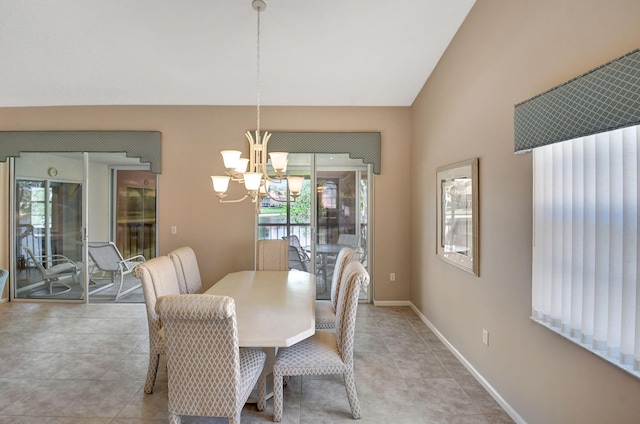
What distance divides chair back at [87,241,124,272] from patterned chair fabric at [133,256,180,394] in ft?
9.75

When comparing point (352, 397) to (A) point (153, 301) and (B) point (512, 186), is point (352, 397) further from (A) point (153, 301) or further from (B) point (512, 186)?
(B) point (512, 186)

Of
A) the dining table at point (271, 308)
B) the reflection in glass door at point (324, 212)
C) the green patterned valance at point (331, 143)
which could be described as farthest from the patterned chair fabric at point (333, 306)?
the green patterned valance at point (331, 143)

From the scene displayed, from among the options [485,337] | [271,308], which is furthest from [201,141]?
[485,337]

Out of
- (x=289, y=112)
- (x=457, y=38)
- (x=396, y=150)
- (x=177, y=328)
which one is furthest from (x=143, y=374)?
(x=457, y=38)

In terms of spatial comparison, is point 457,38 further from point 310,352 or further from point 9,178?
point 9,178

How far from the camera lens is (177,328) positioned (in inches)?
63.7

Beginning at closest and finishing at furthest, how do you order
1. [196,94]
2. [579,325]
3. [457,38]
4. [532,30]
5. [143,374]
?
1. [579,325]
2. [532,30]
3. [143,374]
4. [457,38]
5. [196,94]

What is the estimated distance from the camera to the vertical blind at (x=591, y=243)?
137 cm

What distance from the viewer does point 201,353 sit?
1.63m

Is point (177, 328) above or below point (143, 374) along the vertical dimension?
above

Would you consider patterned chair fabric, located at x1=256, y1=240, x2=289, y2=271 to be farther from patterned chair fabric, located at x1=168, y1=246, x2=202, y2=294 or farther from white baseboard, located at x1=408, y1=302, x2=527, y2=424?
white baseboard, located at x1=408, y1=302, x2=527, y2=424

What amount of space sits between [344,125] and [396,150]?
79 cm

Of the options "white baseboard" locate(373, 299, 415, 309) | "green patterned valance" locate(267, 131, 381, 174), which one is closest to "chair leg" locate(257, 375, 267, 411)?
"white baseboard" locate(373, 299, 415, 309)

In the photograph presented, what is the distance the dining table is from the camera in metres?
1.77
